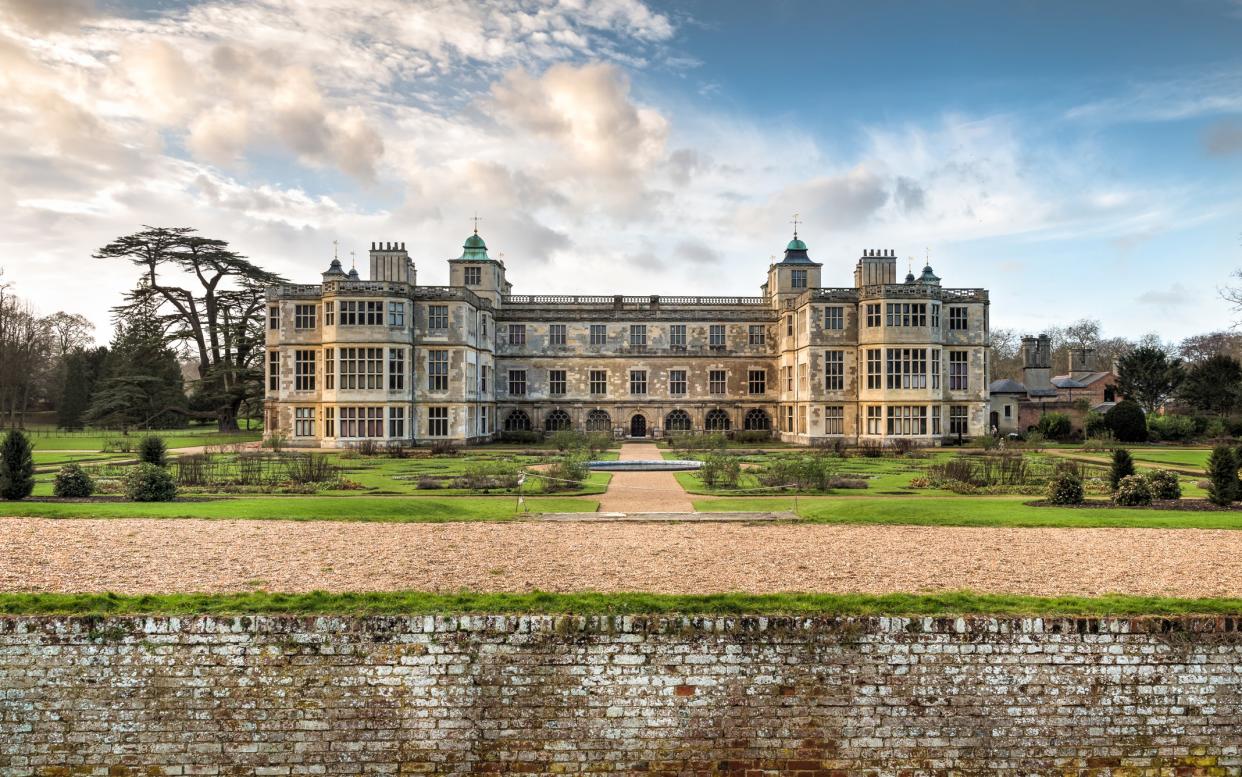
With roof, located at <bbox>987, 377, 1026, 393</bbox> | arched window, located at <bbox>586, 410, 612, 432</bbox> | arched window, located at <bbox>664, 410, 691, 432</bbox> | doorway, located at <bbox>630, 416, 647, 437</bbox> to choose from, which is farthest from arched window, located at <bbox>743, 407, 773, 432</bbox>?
roof, located at <bbox>987, 377, 1026, 393</bbox>

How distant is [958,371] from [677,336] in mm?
16042

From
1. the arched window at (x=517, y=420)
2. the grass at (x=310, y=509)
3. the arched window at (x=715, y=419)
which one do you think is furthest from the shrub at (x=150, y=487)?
the arched window at (x=715, y=419)

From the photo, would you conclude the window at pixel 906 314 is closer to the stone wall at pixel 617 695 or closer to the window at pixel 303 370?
the window at pixel 303 370

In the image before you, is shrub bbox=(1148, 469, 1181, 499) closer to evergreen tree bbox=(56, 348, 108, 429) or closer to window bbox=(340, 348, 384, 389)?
window bbox=(340, 348, 384, 389)

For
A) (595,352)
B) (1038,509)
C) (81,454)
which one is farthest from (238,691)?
(595,352)

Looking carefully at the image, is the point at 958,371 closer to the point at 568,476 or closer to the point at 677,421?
the point at 677,421

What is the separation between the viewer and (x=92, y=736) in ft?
25.7

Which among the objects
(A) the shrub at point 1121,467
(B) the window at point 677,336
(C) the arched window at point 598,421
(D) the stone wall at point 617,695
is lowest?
(D) the stone wall at point 617,695

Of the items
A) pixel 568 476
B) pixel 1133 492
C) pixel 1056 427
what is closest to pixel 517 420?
pixel 568 476

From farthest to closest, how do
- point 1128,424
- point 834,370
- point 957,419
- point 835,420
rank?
point 1128,424, point 957,419, point 835,420, point 834,370

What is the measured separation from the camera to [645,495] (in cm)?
1905

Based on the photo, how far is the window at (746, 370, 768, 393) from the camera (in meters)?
44.3

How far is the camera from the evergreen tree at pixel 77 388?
5531 centimetres

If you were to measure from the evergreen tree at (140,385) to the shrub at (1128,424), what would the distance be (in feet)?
193
